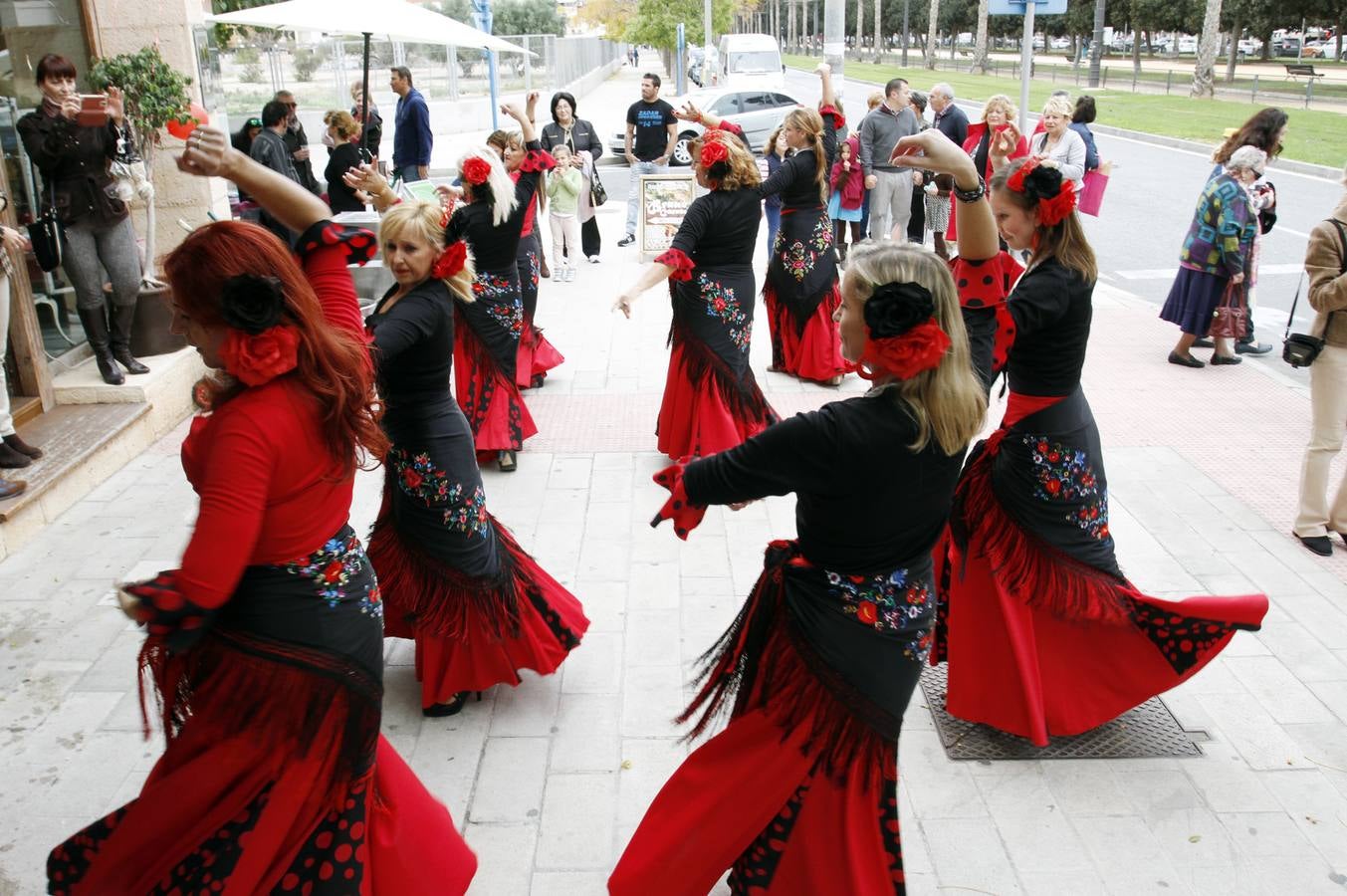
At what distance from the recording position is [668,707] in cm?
437

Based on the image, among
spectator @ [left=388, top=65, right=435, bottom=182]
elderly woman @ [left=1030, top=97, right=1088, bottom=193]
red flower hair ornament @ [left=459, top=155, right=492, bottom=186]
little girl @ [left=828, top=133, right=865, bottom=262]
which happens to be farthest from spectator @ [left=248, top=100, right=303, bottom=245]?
Answer: elderly woman @ [left=1030, top=97, right=1088, bottom=193]

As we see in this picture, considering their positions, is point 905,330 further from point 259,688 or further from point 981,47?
point 981,47

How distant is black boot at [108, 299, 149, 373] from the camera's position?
736cm

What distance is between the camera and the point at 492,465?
22.9 feet

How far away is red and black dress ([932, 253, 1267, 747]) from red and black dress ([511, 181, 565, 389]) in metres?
4.47

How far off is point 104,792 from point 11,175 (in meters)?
5.01

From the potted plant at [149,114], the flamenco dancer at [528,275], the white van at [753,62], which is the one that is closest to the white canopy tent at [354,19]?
the potted plant at [149,114]

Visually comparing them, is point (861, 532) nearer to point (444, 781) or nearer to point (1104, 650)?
point (1104, 650)

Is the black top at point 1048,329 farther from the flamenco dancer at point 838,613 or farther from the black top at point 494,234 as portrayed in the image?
the black top at point 494,234

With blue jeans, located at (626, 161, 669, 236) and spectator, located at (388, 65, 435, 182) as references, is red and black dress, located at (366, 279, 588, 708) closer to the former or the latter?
spectator, located at (388, 65, 435, 182)

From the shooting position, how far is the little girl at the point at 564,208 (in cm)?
1166

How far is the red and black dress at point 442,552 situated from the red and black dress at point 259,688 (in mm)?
1173

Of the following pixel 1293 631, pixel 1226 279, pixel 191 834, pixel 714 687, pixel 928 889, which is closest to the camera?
pixel 191 834

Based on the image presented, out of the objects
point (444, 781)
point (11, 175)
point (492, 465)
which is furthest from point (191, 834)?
point (11, 175)
